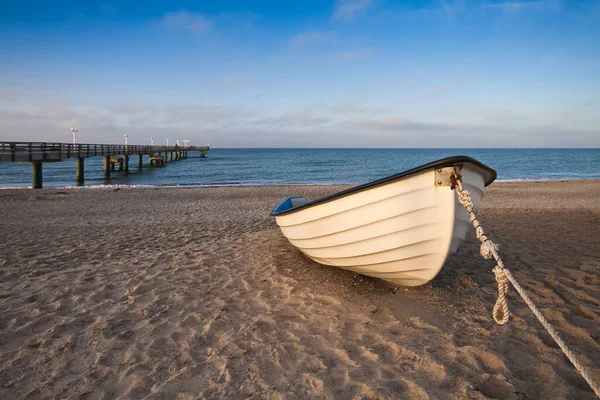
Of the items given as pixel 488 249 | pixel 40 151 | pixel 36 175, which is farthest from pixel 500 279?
pixel 40 151

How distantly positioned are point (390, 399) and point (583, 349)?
6.56ft

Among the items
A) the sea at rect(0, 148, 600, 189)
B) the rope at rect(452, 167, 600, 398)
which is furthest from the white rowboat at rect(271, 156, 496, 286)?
the sea at rect(0, 148, 600, 189)

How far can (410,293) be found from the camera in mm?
4500

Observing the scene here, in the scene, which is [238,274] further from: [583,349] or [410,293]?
[583,349]

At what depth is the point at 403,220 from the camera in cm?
351

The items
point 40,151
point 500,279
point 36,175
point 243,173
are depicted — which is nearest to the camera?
point 500,279

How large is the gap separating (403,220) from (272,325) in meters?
1.73

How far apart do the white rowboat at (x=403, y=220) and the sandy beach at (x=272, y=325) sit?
0.57 metres

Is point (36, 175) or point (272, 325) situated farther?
point (36, 175)

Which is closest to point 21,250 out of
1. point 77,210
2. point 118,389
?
point 118,389

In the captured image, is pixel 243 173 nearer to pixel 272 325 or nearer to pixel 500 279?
pixel 272 325

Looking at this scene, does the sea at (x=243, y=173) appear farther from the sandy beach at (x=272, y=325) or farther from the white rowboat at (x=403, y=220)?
the white rowboat at (x=403, y=220)

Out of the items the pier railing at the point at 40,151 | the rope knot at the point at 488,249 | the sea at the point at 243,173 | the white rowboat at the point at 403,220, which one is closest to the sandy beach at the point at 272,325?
the white rowboat at the point at 403,220

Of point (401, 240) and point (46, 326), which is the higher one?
point (401, 240)
